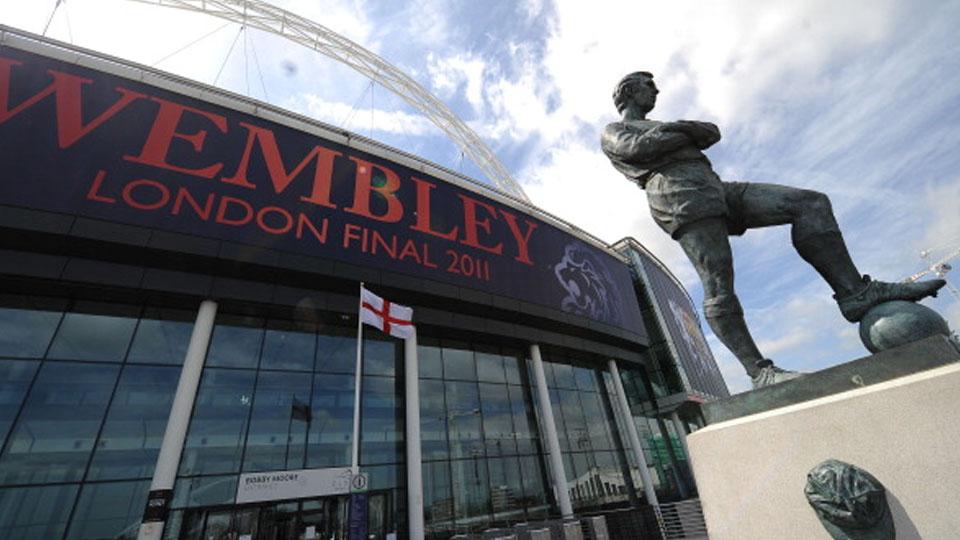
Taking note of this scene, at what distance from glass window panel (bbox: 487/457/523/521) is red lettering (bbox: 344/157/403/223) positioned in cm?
1092

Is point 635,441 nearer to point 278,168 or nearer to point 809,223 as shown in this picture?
point 278,168

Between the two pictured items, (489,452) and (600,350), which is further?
(600,350)

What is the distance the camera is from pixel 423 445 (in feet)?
51.3

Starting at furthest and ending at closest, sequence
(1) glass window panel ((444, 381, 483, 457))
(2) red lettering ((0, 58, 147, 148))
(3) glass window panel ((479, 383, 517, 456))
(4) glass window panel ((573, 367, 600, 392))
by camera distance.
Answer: (4) glass window panel ((573, 367, 600, 392))
(3) glass window panel ((479, 383, 517, 456))
(1) glass window panel ((444, 381, 483, 457))
(2) red lettering ((0, 58, 147, 148))

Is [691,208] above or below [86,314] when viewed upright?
below

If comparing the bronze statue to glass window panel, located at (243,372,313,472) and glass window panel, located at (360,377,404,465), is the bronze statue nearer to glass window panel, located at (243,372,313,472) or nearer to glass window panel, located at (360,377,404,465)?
glass window panel, located at (243,372,313,472)

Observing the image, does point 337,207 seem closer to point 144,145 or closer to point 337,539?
point 144,145

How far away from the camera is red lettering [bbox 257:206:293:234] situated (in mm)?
13188

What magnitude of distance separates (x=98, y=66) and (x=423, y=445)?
53.9 ft

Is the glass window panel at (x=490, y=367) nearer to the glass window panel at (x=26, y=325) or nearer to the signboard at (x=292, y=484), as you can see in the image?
the signboard at (x=292, y=484)

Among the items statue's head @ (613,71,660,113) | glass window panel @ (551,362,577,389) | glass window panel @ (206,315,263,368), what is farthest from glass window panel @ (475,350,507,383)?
statue's head @ (613,71,660,113)

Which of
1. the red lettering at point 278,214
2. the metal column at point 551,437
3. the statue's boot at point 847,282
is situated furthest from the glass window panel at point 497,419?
the statue's boot at point 847,282

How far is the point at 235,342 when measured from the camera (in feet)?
44.0

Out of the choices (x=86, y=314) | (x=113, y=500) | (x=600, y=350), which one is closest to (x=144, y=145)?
(x=86, y=314)
